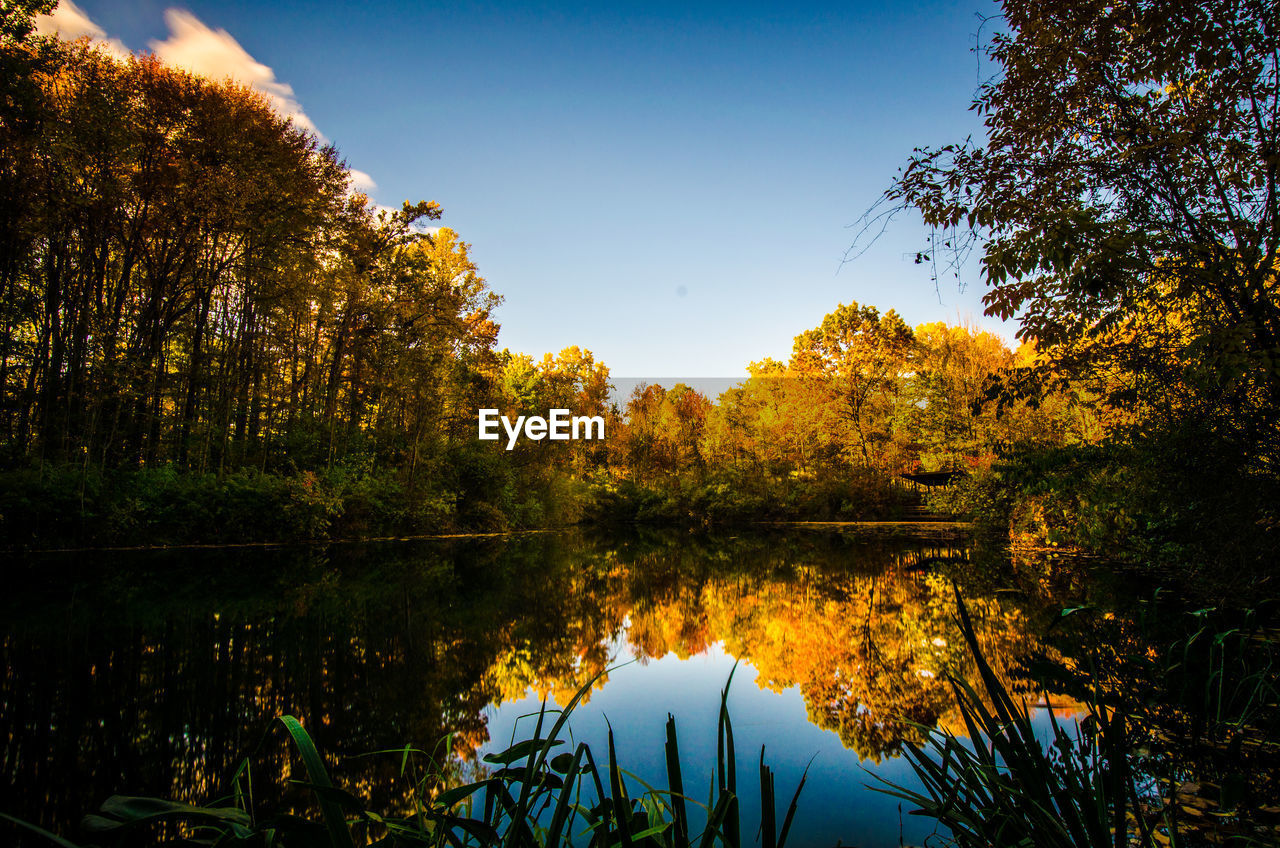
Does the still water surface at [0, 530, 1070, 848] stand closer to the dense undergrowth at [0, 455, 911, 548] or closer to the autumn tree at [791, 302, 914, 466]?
the dense undergrowth at [0, 455, 911, 548]

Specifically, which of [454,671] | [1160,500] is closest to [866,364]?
[1160,500]

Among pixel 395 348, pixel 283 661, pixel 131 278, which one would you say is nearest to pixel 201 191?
pixel 131 278

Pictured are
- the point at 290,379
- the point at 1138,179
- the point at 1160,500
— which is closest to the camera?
the point at 1138,179

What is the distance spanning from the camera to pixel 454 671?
4887mm

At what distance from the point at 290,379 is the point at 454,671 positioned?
2060 centimetres

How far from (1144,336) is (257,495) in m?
17.4

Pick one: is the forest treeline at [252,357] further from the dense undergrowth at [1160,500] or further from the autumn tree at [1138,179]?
the autumn tree at [1138,179]

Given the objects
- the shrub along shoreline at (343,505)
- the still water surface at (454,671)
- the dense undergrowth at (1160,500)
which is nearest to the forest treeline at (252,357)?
the shrub along shoreline at (343,505)

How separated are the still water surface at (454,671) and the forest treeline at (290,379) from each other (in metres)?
2.42

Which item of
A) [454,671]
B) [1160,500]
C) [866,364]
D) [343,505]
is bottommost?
[454,671]

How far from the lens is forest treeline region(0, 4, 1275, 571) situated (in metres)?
7.43

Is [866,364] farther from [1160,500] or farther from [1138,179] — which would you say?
[1138,179]

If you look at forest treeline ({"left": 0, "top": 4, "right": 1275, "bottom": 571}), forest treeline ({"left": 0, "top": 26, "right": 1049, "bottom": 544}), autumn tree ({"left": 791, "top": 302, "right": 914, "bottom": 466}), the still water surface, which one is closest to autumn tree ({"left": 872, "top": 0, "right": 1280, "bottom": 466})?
forest treeline ({"left": 0, "top": 4, "right": 1275, "bottom": 571})

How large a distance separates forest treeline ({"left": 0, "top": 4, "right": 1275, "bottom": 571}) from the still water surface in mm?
2417
